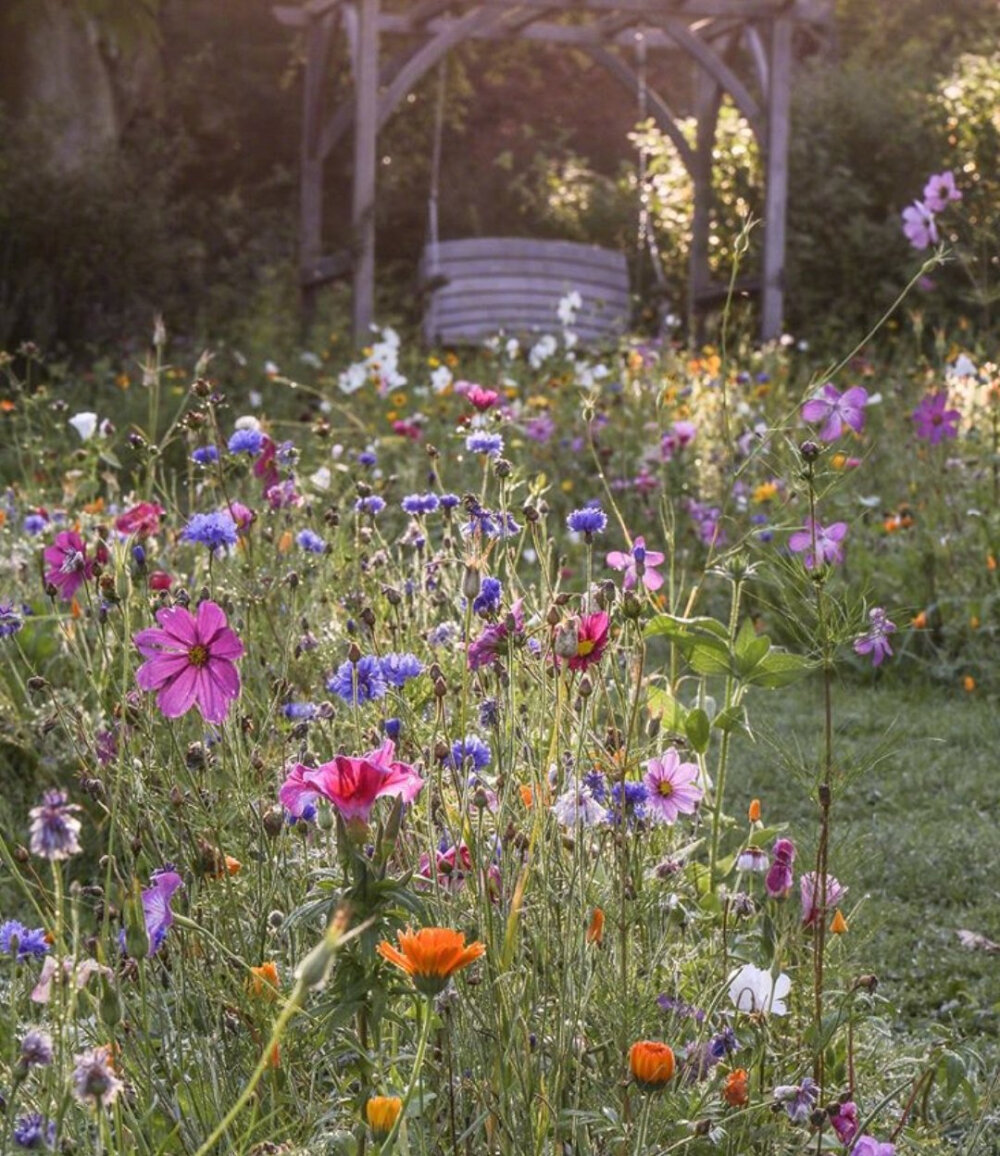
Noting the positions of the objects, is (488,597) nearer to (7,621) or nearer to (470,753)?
(470,753)

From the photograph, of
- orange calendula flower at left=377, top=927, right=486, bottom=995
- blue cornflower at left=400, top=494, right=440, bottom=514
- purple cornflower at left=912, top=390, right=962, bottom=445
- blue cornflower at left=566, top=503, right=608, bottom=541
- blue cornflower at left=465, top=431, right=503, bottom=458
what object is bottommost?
orange calendula flower at left=377, top=927, right=486, bottom=995

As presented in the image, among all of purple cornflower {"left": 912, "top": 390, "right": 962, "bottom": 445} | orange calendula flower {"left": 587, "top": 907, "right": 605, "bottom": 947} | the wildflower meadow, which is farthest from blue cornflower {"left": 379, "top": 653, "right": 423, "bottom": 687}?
purple cornflower {"left": 912, "top": 390, "right": 962, "bottom": 445}

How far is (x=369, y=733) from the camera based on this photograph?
203cm

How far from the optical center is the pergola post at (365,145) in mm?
9500

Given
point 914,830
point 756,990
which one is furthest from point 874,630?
point 914,830

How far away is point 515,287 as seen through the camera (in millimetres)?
10586

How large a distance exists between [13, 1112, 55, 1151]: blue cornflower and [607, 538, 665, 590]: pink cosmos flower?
35.0 inches

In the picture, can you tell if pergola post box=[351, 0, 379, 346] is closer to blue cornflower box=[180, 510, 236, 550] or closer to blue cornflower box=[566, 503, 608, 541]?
blue cornflower box=[180, 510, 236, 550]

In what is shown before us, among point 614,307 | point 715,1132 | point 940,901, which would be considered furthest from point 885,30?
point 715,1132

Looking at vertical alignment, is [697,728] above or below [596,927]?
above

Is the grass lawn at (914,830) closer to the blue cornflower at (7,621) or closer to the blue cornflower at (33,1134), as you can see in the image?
the blue cornflower at (33,1134)

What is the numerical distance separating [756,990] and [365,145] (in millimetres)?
8371

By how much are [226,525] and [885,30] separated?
20.7m

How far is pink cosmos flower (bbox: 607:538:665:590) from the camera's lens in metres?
1.95
